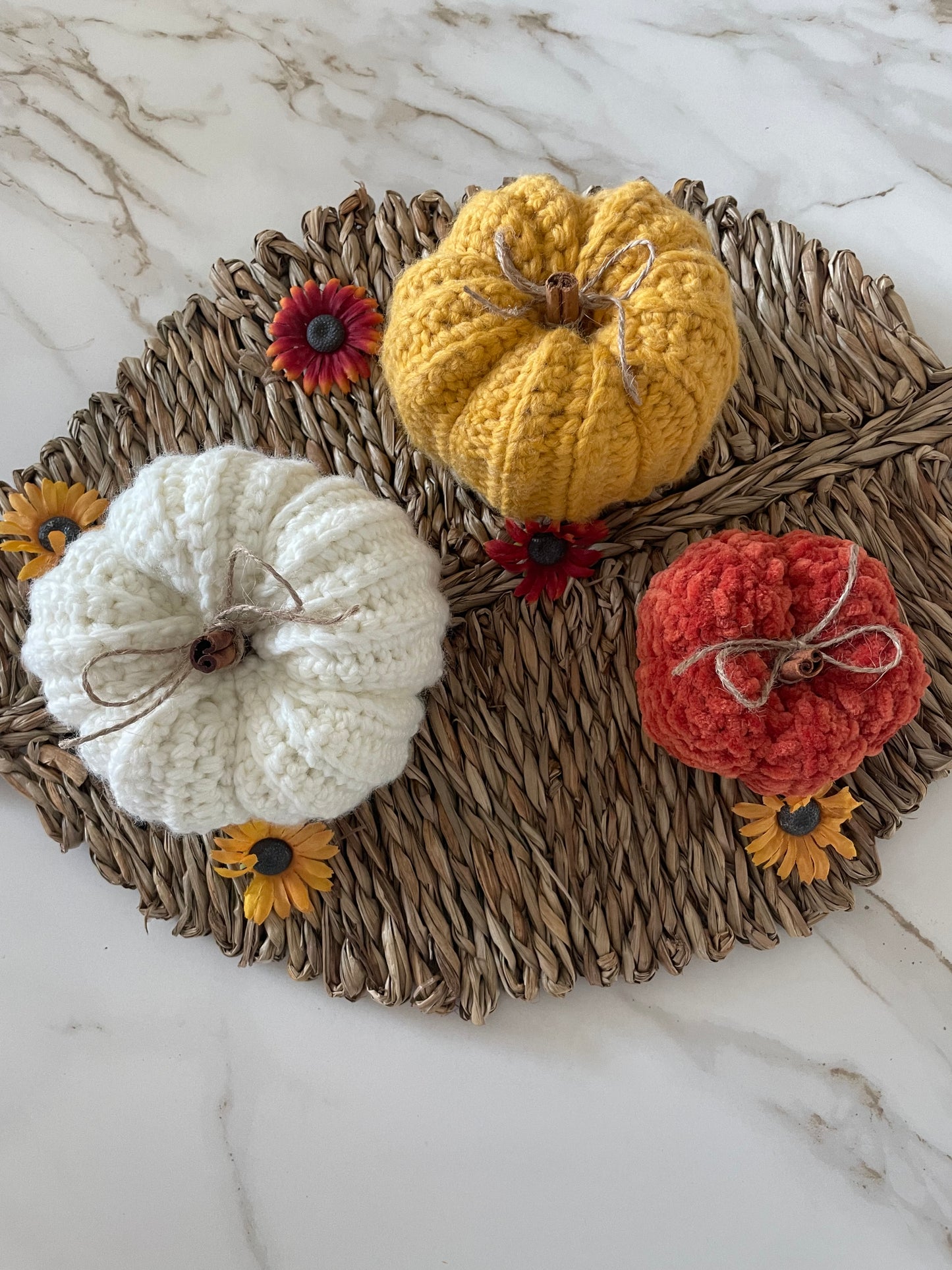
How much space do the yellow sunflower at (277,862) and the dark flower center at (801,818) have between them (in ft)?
1.28

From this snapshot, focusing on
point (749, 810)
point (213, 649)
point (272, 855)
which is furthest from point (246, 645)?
point (749, 810)

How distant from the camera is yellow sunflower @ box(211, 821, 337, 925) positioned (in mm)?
786

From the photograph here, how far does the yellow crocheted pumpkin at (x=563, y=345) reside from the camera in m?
0.63

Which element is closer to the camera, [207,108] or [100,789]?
[100,789]

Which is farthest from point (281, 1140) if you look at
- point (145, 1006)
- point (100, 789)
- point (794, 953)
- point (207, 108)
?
point (207, 108)

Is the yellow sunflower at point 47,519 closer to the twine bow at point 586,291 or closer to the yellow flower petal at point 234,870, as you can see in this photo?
the yellow flower petal at point 234,870

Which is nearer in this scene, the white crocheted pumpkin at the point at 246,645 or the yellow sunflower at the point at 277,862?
the white crocheted pumpkin at the point at 246,645

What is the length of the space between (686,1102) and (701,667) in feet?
1.59

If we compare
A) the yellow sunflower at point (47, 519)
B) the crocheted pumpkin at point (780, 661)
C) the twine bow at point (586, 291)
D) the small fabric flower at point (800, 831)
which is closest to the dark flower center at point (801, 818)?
the small fabric flower at point (800, 831)

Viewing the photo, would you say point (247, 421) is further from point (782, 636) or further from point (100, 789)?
point (782, 636)

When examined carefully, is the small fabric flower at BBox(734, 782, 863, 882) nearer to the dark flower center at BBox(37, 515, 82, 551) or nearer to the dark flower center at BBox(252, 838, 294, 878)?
the dark flower center at BBox(252, 838, 294, 878)

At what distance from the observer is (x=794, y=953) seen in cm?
87

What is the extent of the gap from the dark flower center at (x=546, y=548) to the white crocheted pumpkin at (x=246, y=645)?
0.45 ft

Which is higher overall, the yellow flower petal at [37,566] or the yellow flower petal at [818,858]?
the yellow flower petal at [818,858]
